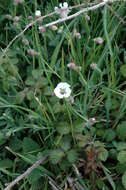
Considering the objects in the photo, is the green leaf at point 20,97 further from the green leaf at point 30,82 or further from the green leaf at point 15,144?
the green leaf at point 15,144

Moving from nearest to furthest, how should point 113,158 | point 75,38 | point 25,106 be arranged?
point 113,158 < point 25,106 < point 75,38

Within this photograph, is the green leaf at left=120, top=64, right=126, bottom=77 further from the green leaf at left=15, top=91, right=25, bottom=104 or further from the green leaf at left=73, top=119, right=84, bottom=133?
the green leaf at left=15, top=91, right=25, bottom=104

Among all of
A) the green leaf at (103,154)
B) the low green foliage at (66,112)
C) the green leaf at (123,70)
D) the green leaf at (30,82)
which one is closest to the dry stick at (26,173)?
the low green foliage at (66,112)

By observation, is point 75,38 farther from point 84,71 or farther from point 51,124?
point 51,124

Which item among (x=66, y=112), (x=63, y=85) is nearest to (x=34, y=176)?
(x=66, y=112)

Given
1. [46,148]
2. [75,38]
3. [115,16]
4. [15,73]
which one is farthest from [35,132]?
[115,16]

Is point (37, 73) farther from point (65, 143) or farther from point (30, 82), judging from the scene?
point (65, 143)
